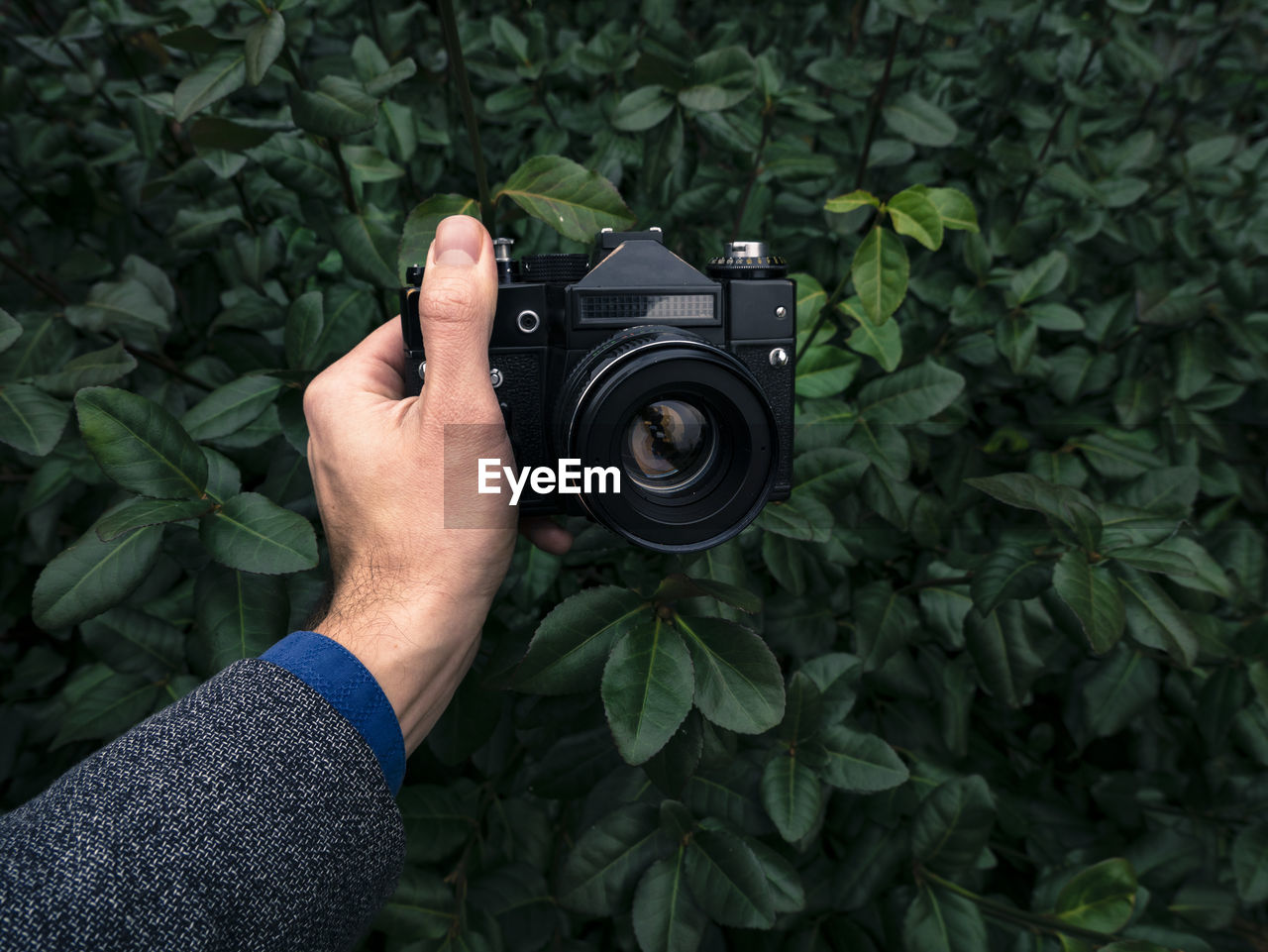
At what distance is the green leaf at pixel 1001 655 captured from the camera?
0.98m

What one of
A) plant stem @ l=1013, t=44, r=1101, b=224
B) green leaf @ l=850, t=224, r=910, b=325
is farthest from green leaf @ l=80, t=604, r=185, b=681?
plant stem @ l=1013, t=44, r=1101, b=224

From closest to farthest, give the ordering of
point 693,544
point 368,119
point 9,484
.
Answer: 1. point 693,544
2. point 368,119
3. point 9,484

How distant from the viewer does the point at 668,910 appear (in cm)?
86

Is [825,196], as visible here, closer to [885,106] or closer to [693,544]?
[885,106]

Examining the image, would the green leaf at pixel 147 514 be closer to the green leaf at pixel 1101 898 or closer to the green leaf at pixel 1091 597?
the green leaf at pixel 1091 597

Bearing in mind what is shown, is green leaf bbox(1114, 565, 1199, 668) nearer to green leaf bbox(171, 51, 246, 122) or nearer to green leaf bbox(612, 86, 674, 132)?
green leaf bbox(612, 86, 674, 132)

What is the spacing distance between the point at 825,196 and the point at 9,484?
1.62m

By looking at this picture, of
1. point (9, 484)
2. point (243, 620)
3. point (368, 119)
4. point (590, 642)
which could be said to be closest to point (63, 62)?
point (9, 484)

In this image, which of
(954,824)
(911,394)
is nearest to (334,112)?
(911,394)

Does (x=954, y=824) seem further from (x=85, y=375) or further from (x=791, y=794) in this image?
(x=85, y=375)

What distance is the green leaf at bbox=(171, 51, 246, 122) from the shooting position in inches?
33.9

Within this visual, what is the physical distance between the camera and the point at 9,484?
121cm

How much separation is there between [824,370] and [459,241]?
60 centimetres

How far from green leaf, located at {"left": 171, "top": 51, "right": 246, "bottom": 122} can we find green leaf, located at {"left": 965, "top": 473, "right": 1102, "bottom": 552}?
1045 mm
